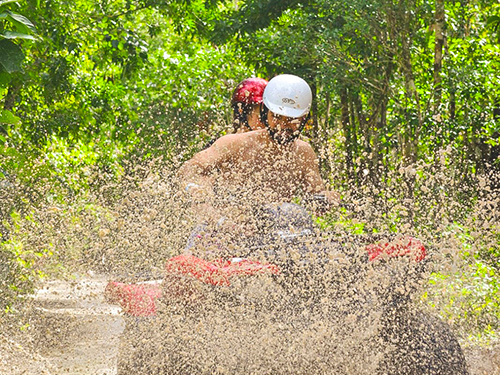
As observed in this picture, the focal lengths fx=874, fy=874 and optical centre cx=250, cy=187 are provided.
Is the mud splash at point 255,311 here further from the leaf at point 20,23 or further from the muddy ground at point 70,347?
the leaf at point 20,23

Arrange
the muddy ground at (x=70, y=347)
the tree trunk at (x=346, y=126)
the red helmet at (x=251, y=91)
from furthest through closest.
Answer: the tree trunk at (x=346, y=126)
the muddy ground at (x=70, y=347)
the red helmet at (x=251, y=91)

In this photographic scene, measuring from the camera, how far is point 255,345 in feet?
14.9

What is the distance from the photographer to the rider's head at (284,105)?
4922mm

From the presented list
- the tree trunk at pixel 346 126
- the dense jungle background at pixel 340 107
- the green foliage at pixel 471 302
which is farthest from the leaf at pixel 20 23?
the tree trunk at pixel 346 126

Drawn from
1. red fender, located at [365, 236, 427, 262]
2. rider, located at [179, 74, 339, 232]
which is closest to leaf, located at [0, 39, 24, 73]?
rider, located at [179, 74, 339, 232]

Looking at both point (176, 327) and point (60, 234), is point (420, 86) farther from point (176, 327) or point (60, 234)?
point (176, 327)

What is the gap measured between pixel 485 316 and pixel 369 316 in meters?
2.70

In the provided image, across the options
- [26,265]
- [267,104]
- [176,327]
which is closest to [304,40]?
[26,265]

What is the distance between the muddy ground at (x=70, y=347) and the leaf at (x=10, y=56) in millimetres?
2278

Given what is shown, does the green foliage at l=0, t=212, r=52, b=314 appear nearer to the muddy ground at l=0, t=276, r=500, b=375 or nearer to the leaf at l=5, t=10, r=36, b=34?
the muddy ground at l=0, t=276, r=500, b=375

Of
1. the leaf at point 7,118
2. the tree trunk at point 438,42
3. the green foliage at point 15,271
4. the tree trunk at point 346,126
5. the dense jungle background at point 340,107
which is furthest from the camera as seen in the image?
the tree trunk at point 346,126

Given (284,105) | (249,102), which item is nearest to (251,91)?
(249,102)

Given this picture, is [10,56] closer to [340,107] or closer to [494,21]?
[494,21]

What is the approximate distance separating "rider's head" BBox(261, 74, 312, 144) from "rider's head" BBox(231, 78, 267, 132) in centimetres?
6
